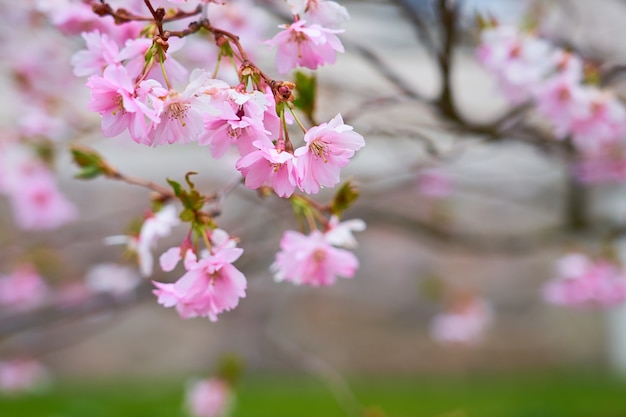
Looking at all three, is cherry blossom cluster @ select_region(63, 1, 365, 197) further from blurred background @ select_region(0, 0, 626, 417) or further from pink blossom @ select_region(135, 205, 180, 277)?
blurred background @ select_region(0, 0, 626, 417)

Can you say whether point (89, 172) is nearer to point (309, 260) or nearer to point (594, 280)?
point (309, 260)

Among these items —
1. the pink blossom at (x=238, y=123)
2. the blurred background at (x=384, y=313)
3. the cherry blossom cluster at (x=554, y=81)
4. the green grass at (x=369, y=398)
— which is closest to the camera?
the pink blossom at (x=238, y=123)

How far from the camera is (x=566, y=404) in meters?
3.31

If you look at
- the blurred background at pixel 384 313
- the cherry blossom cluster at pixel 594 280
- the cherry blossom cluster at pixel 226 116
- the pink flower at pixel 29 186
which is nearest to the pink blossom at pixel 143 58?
the cherry blossom cluster at pixel 226 116

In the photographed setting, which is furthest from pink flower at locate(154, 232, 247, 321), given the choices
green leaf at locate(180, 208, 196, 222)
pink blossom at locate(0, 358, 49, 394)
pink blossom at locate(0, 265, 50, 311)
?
pink blossom at locate(0, 358, 49, 394)

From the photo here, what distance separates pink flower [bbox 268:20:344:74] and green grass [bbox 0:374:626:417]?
2344 mm

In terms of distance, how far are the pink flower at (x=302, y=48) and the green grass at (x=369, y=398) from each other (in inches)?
92.3

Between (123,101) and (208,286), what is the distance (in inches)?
8.0

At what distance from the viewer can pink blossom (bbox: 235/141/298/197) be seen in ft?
2.15

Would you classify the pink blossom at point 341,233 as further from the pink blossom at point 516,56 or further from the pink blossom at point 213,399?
the pink blossom at point 213,399

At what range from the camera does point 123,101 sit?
2.16ft

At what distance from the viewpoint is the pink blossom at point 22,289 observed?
2.55 metres

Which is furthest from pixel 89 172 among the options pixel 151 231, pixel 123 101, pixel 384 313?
pixel 384 313

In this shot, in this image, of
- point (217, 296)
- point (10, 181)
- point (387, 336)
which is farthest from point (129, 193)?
point (217, 296)
